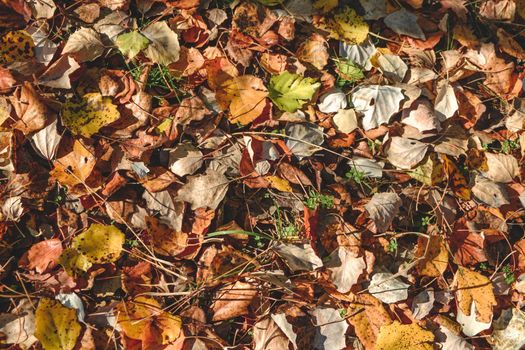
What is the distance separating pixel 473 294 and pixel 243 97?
47.9 inches

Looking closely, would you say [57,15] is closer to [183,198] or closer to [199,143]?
[199,143]

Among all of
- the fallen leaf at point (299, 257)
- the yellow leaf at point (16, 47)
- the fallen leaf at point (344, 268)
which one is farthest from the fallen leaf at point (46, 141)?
the fallen leaf at point (344, 268)

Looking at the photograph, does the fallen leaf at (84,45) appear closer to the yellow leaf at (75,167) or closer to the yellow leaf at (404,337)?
the yellow leaf at (75,167)

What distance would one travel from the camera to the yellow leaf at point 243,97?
1906 millimetres

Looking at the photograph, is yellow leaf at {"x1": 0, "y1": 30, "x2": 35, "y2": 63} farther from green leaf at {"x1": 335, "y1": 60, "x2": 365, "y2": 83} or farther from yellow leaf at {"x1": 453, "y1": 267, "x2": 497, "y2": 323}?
yellow leaf at {"x1": 453, "y1": 267, "x2": 497, "y2": 323}

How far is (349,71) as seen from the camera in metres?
2.07

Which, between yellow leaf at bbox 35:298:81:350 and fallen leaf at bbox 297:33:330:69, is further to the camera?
fallen leaf at bbox 297:33:330:69

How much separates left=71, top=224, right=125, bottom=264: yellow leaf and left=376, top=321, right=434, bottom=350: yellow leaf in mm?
1037

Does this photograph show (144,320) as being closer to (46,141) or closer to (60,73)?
(46,141)

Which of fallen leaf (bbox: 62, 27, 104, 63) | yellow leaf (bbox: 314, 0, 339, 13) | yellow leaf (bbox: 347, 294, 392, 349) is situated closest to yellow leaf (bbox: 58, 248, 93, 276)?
fallen leaf (bbox: 62, 27, 104, 63)

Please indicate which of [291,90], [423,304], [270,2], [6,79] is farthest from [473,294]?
[6,79]

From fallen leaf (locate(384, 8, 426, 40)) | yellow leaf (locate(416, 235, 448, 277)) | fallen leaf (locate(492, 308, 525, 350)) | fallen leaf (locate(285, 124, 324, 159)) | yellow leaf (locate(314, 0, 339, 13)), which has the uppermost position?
yellow leaf (locate(314, 0, 339, 13))

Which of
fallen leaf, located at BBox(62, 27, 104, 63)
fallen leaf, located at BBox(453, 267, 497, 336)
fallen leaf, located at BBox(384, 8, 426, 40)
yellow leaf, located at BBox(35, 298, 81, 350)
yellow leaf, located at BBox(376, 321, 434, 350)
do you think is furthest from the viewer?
fallen leaf, located at BBox(384, 8, 426, 40)

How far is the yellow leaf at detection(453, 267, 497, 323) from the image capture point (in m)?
2.03
